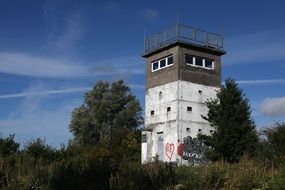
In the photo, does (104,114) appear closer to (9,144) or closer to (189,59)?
(189,59)

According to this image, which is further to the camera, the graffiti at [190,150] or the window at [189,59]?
the window at [189,59]

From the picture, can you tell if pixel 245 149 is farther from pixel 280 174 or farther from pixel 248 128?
pixel 280 174

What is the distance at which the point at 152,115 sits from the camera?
48781 mm

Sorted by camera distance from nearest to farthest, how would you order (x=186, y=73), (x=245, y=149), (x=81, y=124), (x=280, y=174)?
(x=280, y=174), (x=245, y=149), (x=186, y=73), (x=81, y=124)

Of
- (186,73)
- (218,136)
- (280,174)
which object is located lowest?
(280,174)

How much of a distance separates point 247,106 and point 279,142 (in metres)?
5.21

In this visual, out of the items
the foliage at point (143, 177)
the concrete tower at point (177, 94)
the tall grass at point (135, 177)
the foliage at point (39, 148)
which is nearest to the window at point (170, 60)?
the concrete tower at point (177, 94)

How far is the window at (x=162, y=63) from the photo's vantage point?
47.9 m

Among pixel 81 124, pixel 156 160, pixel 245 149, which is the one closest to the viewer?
pixel 156 160

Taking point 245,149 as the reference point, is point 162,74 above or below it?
above

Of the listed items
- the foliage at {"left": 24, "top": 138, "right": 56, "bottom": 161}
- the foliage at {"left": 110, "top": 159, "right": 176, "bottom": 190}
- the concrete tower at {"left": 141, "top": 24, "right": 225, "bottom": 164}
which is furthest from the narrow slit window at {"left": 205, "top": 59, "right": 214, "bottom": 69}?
the foliage at {"left": 110, "top": 159, "right": 176, "bottom": 190}

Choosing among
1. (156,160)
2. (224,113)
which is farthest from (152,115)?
(156,160)

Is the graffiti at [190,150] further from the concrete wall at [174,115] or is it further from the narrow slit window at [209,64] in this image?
the narrow slit window at [209,64]

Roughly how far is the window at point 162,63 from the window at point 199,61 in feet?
5.39
